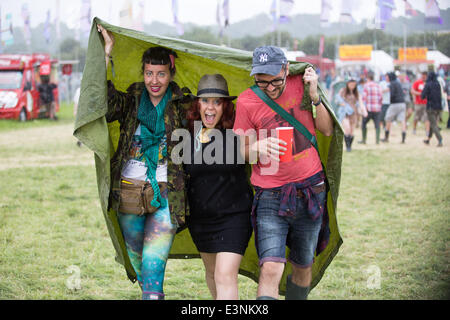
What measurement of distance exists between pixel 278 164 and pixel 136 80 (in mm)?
1382

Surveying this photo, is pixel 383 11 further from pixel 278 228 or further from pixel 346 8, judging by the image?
pixel 278 228

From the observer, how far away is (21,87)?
2266 cm

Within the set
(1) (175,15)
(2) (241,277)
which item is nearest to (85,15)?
(1) (175,15)

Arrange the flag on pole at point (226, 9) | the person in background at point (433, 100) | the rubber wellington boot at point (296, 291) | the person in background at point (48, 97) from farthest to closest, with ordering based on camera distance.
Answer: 1. the flag on pole at point (226, 9)
2. the person in background at point (48, 97)
3. the person in background at point (433, 100)
4. the rubber wellington boot at point (296, 291)

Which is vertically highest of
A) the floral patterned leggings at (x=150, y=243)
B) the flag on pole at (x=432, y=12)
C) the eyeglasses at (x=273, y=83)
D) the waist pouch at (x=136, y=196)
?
the flag on pole at (x=432, y=12)

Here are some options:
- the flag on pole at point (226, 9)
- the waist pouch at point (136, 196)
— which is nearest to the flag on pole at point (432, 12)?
the flag on pole at point (226, 9)

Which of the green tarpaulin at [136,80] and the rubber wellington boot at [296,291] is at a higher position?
the green tarpaulin at [136,80]

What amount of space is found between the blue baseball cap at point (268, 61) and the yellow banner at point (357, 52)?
46.6 m

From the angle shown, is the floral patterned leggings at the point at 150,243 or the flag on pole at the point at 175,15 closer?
the floral patterned leggings at the point at 150,243

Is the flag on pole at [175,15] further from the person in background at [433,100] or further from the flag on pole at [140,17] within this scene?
the person in background at [433,100]

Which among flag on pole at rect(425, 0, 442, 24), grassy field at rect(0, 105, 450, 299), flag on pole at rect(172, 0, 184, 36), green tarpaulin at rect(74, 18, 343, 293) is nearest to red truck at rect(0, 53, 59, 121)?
flag on pole at rect(172, 0, 184, 36)

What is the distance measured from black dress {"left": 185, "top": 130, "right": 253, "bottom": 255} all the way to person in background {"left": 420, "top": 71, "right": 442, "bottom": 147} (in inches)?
451

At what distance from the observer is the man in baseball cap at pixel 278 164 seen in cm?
318

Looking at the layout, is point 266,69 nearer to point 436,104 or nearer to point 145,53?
point 145,53
